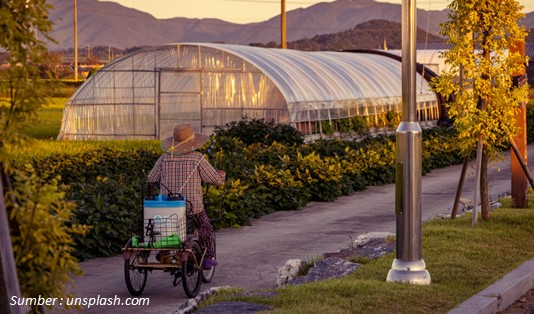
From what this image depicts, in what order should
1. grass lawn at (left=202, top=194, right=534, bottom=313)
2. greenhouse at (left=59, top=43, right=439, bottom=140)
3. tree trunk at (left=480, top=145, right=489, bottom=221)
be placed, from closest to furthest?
grass lawn at (left=202, top=194, right=534, bottom=313), tree trunk at (left=480, top=145, right=489, bottom=221), greenhouse at (left=59, top=43, right=439, bottom=140)

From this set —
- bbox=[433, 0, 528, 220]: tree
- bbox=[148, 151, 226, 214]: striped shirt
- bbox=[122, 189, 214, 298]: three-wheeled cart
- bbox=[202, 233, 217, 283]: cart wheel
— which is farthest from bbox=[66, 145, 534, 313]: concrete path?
bbox=[433, 0, 528, 220]: tree

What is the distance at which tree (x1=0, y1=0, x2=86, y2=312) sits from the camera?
19.4 ft

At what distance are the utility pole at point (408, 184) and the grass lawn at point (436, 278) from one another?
22 cm

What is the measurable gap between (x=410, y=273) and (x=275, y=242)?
4.85 m

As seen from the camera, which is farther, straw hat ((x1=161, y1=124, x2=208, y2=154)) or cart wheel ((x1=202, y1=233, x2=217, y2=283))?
cart wheel ((x1=202, y1=233, x2=217, y2=283))

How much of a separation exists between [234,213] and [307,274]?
5629mm

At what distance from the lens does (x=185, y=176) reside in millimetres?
11531

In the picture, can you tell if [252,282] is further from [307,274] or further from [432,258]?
[432,258]

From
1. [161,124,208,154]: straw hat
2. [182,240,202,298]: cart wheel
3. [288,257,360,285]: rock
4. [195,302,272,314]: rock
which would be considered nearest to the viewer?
[195,302,272,314]: rock

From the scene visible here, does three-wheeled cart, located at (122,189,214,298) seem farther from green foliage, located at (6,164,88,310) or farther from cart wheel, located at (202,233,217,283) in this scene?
green foliage, located at (6,164,88,310)

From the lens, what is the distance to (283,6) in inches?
2035

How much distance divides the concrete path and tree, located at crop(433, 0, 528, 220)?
1.25 meters

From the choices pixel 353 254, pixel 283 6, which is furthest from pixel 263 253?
pixel 283 6

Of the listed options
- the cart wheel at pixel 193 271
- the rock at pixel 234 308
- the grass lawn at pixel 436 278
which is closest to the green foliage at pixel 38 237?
the rock at pixel 234 308
